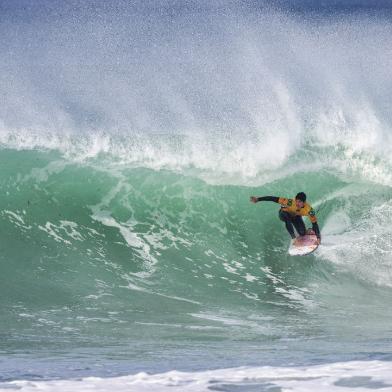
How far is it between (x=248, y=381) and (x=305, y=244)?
6.25m

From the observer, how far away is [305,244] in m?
10.4

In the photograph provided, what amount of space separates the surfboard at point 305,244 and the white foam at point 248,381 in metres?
5.62

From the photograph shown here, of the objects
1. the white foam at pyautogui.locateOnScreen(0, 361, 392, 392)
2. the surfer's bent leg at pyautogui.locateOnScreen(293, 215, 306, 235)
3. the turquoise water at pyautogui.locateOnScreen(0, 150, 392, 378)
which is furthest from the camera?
the surfer's bent leg at pyautogui.locateOnScreen(293, 215, 306, 235)

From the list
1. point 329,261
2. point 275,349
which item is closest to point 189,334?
point 275,349

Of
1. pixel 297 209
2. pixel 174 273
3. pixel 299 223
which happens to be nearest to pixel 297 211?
pixel 297 209

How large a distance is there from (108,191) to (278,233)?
3.50m

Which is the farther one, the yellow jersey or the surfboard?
the surfboard

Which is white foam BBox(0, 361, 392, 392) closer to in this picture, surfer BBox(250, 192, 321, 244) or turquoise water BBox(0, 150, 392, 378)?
turquoise water BBox(0, 150, 392, 378)

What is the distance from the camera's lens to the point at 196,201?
12914 mm

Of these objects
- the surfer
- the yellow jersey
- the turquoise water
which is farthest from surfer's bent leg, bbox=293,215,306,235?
the turquoise water

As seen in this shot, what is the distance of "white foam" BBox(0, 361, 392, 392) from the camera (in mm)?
4055

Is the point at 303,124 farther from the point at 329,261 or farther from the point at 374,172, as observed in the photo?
the point at 329,261

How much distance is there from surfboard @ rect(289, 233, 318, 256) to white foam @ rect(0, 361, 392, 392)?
18.4ft

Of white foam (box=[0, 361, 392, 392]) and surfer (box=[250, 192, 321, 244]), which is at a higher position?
surfer (box=[250, 192, 321, 244])
